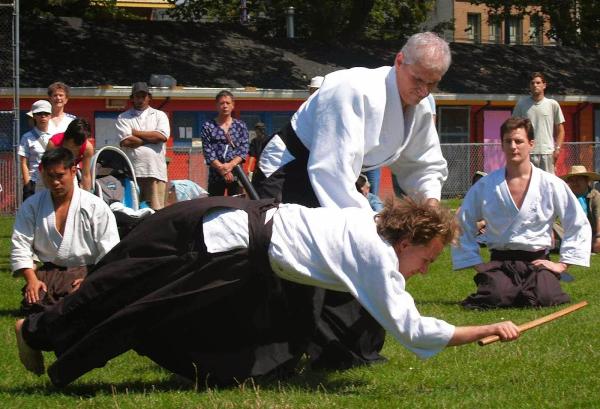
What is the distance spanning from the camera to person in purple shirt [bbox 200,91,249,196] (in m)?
12.8

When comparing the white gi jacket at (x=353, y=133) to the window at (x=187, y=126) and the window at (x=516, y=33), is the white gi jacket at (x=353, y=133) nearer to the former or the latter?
the window at (x=187, y=126)

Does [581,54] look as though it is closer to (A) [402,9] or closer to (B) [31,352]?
(A) [402,9]

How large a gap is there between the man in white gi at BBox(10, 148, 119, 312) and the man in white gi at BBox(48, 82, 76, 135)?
144 inches

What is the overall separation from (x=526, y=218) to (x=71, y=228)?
11.1 ft

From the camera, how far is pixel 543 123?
→ 50.0 ft

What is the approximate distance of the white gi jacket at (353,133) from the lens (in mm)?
5805

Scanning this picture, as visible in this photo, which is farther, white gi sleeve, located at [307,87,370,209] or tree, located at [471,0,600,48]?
tree, located at [471,0,600,48]

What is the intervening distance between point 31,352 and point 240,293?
1.11m

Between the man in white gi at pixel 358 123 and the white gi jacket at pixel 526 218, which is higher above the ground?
the man in white gi at pixel 358 123

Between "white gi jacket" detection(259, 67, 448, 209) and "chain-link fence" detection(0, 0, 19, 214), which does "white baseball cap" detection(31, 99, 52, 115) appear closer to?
"white gi jacket" detection(259, 67, 448, 209)

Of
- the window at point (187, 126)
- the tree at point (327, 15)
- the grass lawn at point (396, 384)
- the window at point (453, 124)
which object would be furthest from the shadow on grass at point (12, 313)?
the tree at point (327, 15)

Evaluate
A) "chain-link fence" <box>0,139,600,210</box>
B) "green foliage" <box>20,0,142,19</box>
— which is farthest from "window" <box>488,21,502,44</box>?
"chain-link fence" <box>0,139,600,210</box>

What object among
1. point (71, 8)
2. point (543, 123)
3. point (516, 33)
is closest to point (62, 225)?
point (543, 123)

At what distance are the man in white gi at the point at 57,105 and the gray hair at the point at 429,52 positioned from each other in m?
6.29
